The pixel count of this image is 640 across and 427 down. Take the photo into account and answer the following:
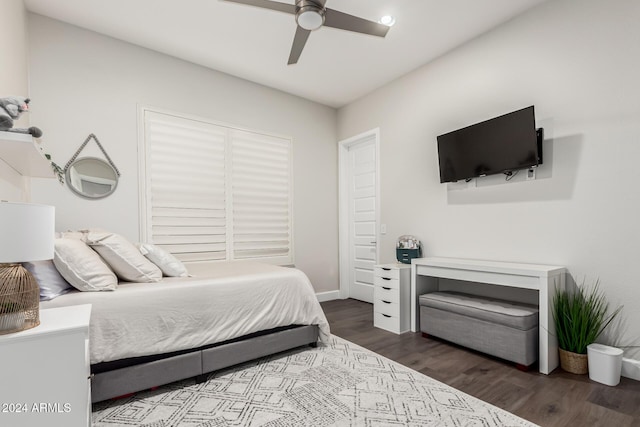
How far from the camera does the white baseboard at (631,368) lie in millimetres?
2203

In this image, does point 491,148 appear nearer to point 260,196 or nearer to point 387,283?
point 387,283

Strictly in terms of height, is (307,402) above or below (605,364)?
below

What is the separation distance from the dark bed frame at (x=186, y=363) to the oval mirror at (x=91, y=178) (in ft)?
6.10

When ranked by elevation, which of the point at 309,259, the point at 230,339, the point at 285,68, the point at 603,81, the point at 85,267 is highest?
the point at 285,68

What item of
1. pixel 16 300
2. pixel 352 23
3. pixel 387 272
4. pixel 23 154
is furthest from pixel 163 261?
pixel 352 23

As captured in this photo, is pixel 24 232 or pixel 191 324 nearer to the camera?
pixel 24 232

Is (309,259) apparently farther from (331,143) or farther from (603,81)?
(603,81)

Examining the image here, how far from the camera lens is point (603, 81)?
2.38 metres

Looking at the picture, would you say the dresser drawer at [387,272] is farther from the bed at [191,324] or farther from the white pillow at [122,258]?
the white pillow at [122,258]

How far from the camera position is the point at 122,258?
2.21 m

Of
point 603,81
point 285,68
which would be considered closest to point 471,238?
point 603,81

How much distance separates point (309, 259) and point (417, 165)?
6.63 ft

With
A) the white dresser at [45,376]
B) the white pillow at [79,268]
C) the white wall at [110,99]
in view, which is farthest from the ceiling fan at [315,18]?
the white dresser at [45,376]

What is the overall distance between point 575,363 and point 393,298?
152 centimetres
